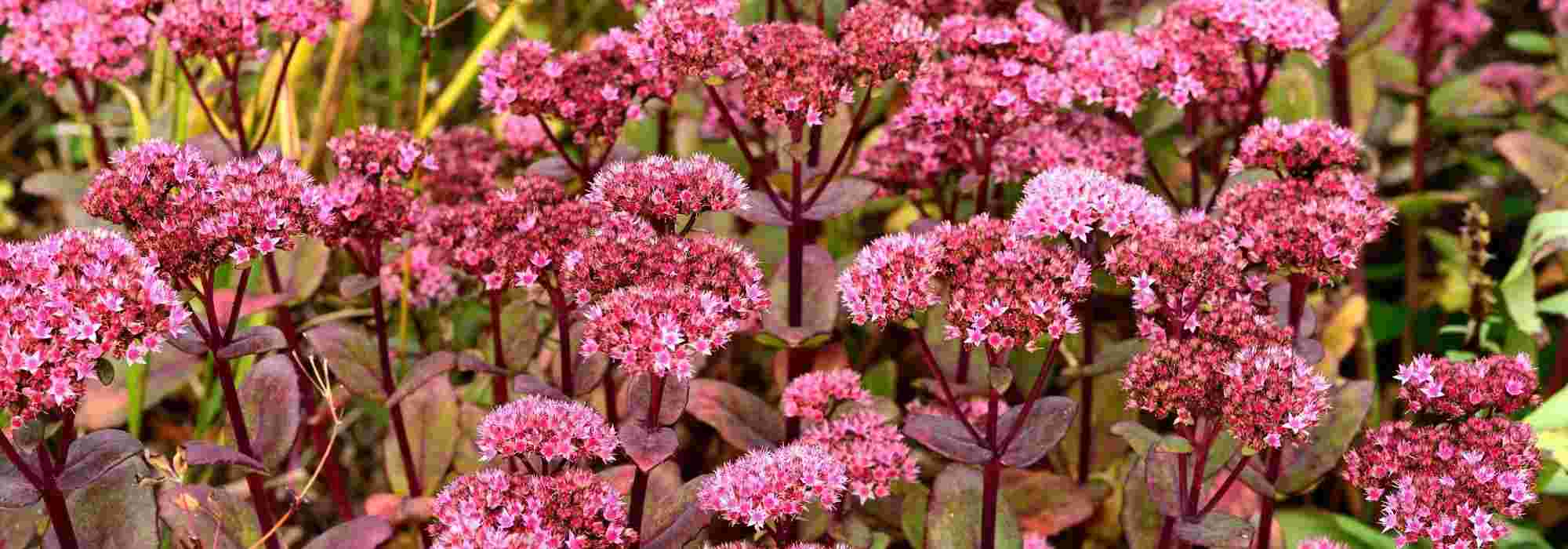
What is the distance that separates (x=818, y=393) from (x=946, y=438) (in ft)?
1.20

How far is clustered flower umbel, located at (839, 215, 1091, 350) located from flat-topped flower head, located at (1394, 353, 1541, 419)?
74cm

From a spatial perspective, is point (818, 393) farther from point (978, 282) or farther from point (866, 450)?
point (978, 282)

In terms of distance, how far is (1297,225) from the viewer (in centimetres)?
283

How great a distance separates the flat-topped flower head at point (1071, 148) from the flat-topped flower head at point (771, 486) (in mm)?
1291

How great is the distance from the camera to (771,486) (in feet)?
7.99

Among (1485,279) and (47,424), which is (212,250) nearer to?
A: (47,424)

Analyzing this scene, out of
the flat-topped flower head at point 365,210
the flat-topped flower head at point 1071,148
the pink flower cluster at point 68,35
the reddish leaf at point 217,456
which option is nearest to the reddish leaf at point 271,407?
the reddish leaf at point 217,456

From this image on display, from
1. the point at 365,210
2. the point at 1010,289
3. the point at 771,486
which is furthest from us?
the point at 365,210

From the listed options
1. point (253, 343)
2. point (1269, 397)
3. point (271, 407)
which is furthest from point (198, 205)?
point (1269, 397)

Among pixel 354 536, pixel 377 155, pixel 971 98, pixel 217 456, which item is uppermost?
pixel 971 98

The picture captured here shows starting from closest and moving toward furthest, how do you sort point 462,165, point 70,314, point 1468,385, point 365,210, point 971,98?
point 70,314
point 1468,385
point 365,210
point 971,98
point 462,165

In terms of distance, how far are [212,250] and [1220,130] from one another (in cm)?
264

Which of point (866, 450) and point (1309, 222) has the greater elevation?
point (1309, 222)

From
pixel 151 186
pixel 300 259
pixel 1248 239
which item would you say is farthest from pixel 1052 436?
pixel 300 259
